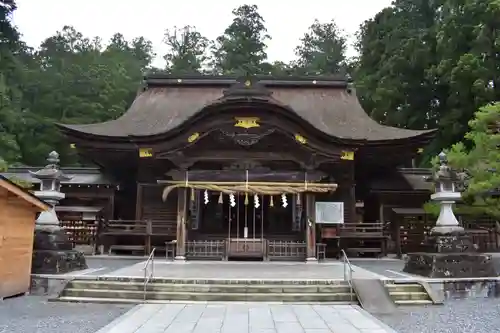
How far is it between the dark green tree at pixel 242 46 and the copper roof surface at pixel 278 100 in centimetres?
1930

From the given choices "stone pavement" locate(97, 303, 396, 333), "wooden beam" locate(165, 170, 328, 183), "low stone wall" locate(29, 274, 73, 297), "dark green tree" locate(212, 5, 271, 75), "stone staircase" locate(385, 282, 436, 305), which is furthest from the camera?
"dark green tree" locate(212, 5, 271, 75)

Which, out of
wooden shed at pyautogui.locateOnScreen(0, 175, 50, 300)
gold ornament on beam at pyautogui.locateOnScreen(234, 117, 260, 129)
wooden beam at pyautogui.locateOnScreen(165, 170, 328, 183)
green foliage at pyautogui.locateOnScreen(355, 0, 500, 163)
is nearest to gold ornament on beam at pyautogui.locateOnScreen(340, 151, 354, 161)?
wooden beam at pyautogui.locateOnScreen(165, 170, 328, 183)

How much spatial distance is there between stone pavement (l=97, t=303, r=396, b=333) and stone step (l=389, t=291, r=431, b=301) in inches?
40.7

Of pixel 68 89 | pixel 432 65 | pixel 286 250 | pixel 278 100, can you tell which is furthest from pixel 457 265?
pixel 68 89

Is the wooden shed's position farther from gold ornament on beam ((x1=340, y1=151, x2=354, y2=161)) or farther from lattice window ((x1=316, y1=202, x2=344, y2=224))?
gold ornament on beam ((x1=340, y1=151, x2=354, y2=161))

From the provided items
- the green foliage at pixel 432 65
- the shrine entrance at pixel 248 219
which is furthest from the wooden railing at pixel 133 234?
the green foliage at pixel 432 65

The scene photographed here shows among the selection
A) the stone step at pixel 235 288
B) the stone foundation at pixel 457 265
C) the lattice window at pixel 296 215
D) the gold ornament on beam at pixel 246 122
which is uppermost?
the gold ornament on beam at pixel 246 122

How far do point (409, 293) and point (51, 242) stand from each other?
754 cm

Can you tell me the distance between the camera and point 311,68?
143 feet

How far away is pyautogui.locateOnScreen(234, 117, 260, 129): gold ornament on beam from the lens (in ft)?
46.0

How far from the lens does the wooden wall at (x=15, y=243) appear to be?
307 inches

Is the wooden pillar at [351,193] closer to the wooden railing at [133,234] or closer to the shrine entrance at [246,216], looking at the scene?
the shrine entrance at [246,216]

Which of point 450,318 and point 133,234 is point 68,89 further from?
point 450,318

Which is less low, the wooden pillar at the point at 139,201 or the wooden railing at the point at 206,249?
the wooden pillar at the point at 139,201
